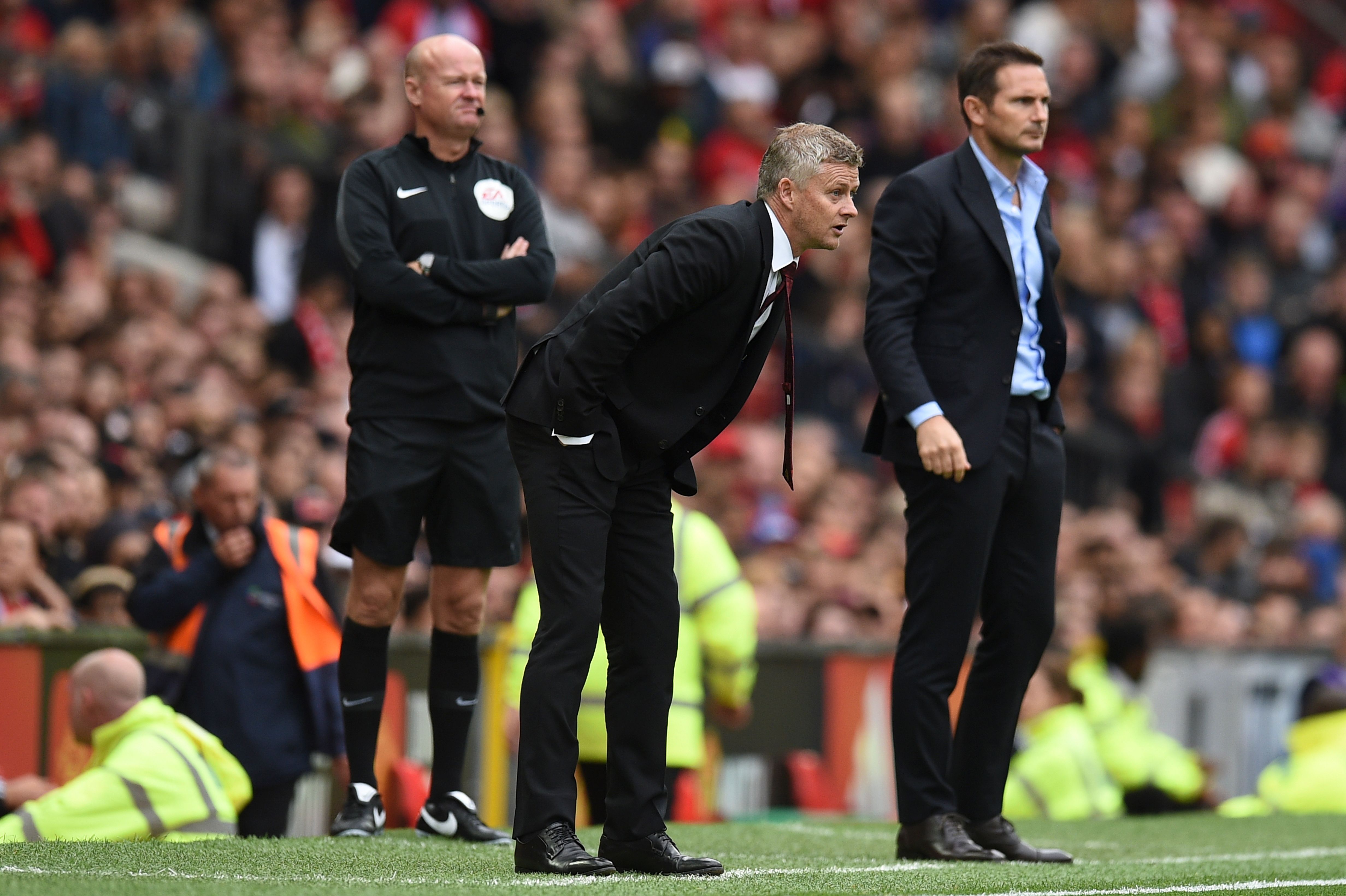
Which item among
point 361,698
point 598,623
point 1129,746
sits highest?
point 598,623

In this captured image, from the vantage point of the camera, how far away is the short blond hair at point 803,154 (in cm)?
540

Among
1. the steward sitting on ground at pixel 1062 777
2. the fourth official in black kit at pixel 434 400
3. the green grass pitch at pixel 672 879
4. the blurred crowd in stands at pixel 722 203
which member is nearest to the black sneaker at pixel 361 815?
the fourth official in black kit at pixel 434 400

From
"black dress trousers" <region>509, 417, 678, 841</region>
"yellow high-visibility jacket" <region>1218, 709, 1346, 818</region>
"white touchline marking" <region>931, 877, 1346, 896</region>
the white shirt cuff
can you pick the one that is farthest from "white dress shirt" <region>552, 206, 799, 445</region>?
"yellow high-visibility jacket" <region>1218, 709, 1346, 818</region>

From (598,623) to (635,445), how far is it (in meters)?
0.49

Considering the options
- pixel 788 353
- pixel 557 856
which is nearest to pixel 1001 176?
A: pixel 788 353

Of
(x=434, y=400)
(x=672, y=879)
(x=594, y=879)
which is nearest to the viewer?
(x=594, y=879)

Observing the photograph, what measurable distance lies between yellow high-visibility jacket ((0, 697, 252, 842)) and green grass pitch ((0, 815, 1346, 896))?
2.03 feet

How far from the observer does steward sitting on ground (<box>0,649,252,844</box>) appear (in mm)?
6363

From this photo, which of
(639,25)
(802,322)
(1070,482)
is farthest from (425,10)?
(1070,482)

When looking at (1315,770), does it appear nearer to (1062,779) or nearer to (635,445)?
(1062,779)

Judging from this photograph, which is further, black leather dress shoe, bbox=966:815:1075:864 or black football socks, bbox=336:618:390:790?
black football socks, bbox=336:618:390:790

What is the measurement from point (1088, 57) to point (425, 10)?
7.29m

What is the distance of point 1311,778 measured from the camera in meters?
9.54

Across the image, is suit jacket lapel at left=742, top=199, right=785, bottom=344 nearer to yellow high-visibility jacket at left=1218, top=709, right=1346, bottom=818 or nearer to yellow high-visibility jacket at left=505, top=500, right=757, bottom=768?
yellow high-visibility jacket at left=505, top=500, right=757, bottom=768
